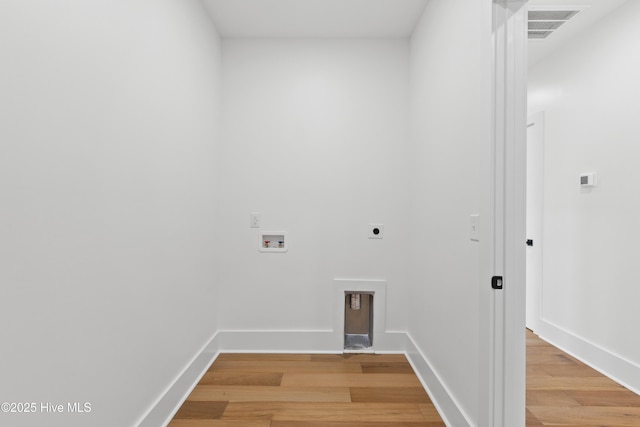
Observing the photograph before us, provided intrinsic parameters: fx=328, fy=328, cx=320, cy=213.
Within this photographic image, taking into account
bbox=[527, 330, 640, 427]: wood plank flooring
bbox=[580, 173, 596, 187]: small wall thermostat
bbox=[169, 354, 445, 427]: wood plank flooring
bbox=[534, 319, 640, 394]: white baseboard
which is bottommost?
bbox=[527, 330, 640, 427]: wood plank flooring

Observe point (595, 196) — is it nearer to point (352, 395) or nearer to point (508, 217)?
point (508, 217)

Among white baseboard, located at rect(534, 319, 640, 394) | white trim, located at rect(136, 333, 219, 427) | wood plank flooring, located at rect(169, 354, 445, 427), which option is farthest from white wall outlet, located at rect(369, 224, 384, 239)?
white baseboard, located at rect(534, 319, 640, 394)

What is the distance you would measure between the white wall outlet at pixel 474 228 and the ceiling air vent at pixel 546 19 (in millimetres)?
1807

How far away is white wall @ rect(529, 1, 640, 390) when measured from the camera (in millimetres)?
2271

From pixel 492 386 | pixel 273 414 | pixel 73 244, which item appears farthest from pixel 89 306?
pixel 492 386

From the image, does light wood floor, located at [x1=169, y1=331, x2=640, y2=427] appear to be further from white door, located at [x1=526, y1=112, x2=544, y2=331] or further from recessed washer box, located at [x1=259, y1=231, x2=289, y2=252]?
recessed washer box, located at [x1=259, y1=231, x2=289, y2=252]

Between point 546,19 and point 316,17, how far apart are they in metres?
1.72

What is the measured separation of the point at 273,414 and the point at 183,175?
150 cm

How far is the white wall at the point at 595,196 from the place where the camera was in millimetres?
2271

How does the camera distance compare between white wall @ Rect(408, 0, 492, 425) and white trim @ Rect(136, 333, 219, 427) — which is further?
white trim @ Rect(136, 333, 219, 427)

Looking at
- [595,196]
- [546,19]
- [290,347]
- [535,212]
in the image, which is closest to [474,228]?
[595,196]

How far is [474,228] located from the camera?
5.07 ft

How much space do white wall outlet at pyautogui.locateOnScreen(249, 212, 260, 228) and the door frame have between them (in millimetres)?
1833

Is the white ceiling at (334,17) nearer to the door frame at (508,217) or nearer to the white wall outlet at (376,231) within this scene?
the door frame at (508,217)
